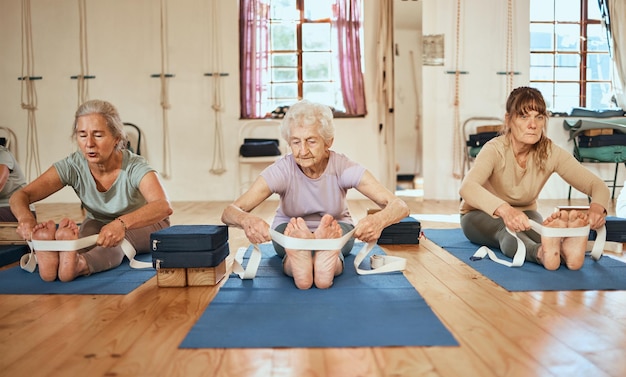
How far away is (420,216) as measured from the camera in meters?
4.39

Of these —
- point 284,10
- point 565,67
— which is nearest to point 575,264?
point 565,67

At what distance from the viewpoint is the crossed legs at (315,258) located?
1885mm

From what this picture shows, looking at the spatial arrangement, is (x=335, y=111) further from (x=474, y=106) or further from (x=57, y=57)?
(x=57, y=57)

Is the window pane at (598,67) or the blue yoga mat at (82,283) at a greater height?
the window pane at (598,67)

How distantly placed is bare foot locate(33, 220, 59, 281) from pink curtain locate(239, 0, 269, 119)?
4111 mm

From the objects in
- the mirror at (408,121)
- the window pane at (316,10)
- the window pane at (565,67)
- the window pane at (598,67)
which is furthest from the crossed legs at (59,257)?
the window pane at (598,67)

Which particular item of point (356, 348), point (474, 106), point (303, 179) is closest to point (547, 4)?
point (474, 106)

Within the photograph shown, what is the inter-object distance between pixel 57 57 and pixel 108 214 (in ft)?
14.3

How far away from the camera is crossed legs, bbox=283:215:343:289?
188 centimetres

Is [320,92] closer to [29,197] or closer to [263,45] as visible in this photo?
[263,45]

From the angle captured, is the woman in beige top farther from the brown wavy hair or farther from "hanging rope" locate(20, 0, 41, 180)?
"hanging rope" locate(20, 0, 41, 180)

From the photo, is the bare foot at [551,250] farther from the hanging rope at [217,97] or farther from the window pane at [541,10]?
Result: the window pane at [541,10]

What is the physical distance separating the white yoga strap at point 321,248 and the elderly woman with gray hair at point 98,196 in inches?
18.5

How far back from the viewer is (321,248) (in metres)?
1.89
